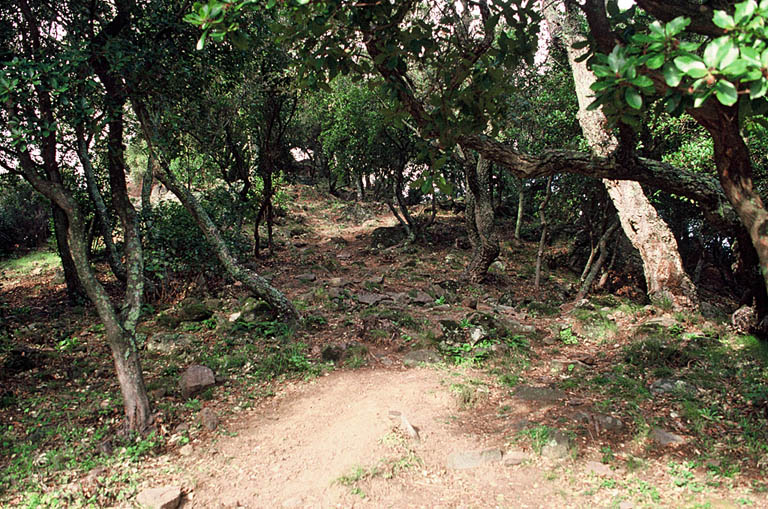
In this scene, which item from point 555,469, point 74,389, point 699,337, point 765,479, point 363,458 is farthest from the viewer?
point 699,337

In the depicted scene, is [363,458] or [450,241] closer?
[363,458]

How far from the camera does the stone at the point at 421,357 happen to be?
583 centimetres

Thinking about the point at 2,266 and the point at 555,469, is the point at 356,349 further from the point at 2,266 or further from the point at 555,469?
the point at 2,266

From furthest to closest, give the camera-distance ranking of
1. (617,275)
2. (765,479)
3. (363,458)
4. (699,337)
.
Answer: (617,275) → (699,337) → (363,458) → (765,479)

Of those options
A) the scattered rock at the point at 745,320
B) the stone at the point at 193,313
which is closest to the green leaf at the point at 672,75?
the scattered rock at the point at 745,320

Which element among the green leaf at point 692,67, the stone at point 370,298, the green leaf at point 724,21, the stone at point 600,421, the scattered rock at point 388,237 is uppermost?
the green leaf at point 724,21

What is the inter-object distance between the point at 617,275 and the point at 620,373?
21.3 feet

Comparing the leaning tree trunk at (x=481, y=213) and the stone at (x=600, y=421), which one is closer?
the stone at (x=600, y=421)

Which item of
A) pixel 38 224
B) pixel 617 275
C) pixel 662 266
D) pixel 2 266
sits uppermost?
pixel 38 224

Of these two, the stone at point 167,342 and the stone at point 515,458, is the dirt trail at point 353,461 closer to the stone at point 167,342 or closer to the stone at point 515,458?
the stone at point 515,458

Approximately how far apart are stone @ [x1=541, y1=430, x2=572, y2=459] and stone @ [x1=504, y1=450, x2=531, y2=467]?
15 cm

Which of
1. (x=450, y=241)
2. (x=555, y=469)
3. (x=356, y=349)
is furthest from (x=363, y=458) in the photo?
(x=450, y=241)

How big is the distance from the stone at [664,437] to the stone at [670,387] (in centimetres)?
86

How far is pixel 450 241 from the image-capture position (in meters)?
14.9
